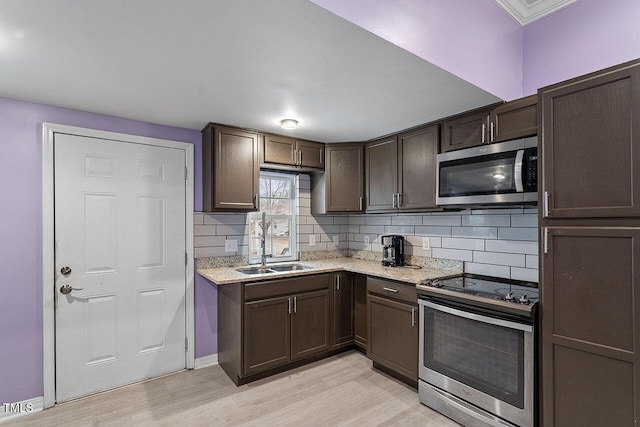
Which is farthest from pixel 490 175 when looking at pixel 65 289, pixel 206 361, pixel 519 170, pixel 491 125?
pixel 65 289

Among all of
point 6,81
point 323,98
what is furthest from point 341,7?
point 6,81

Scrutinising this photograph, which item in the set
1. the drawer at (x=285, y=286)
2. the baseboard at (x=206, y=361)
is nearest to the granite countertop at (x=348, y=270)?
the drawer at (x=285, y=286)

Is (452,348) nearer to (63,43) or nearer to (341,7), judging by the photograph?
(341,7)

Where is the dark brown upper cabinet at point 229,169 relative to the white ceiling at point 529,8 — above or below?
below

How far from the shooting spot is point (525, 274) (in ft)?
7.97

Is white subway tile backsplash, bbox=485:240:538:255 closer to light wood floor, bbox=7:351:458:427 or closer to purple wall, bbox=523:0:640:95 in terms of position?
purple wall, bbox=523:0:640:95

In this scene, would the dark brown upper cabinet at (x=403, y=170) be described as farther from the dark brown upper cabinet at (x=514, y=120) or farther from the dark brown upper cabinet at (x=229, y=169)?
the dark brown upper cabinet at (x=229, y=169)

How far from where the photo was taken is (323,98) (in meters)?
2.23

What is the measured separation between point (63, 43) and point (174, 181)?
1465 millimetres

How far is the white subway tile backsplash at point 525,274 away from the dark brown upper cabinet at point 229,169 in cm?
225

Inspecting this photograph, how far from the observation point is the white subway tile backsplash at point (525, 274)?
237 cm

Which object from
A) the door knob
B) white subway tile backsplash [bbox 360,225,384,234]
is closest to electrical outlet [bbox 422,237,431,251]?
white subway tile backsplash [bbox 360,225,384,234]

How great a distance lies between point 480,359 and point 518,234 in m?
1.00

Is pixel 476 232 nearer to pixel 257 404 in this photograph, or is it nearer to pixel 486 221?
pixel 486 221
